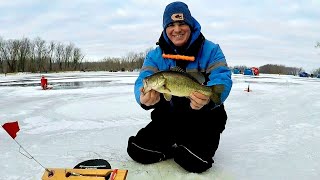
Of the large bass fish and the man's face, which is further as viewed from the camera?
the man's face

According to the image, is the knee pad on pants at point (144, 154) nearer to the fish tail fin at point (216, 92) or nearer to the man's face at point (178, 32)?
the fish tail fin at point (216, 92)

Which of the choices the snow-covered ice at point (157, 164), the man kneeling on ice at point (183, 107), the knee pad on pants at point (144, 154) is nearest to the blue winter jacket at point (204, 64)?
the man kneeling on ice at point (183, 107)

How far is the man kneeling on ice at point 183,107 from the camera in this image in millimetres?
3555

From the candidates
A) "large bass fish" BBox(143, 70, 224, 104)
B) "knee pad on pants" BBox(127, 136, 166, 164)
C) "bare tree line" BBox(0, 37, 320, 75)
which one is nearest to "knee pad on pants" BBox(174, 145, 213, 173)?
"knee pad on pants" BBox(127, 136, 166, 164)

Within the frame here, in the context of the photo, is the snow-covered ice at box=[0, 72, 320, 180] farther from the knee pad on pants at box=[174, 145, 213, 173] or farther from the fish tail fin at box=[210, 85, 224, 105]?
the fish tail fin at box=[210, 85, 224, 105]

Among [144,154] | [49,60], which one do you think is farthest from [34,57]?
[144,154]

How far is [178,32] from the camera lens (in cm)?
364

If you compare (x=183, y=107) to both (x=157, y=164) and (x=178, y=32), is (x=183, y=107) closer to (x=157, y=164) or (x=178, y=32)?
(x=157, y=164)

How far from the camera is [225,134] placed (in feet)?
17.5

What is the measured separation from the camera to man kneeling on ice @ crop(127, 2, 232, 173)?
355 centimetres

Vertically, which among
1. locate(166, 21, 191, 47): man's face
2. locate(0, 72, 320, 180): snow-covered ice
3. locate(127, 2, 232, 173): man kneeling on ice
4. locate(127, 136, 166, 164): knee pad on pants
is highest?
locate(166, 21, 191, 47): man's face

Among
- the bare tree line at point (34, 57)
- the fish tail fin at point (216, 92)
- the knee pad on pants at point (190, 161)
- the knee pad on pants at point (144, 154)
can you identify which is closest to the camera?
the fish tail fin at point (216, 92)

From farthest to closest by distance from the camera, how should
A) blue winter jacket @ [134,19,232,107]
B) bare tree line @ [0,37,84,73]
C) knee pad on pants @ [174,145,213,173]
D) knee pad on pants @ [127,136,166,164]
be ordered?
1. bare tree line @ [0,37,84,73]
2. knee pad on pants @ [127,136,166,164]
3. blue winter jacket @ [134,19,232,107]
4. knee pad on pants @ [174,145,213,173]

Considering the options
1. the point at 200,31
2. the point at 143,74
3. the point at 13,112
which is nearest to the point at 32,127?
the point at 13,112
